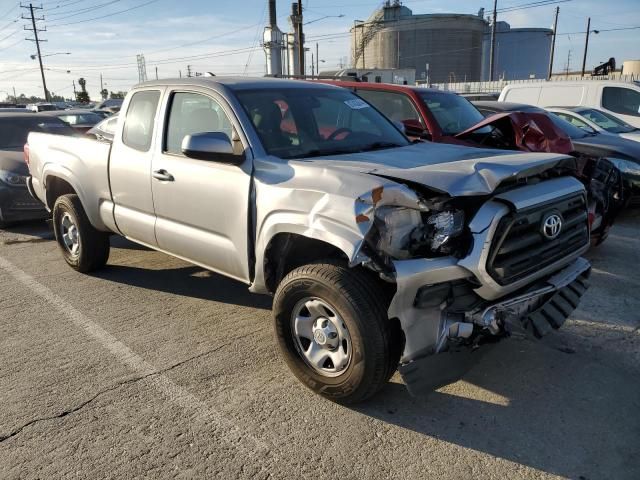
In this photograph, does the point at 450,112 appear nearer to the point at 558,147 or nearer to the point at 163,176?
the point at 558,147

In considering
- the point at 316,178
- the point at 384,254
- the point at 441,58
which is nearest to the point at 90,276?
the point at 316,178

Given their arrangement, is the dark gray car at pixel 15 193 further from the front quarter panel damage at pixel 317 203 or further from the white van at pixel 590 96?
the white van at pixel 590 96

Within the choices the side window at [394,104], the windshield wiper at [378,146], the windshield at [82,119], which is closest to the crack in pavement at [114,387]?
the windshield wiper at [378,146]

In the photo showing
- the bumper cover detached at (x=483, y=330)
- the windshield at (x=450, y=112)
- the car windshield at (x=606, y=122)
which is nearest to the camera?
the bumper cover detached at (x=483, y=330)

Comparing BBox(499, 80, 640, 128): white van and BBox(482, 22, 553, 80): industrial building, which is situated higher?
BBox(482, 22, 553, 80): industrial building

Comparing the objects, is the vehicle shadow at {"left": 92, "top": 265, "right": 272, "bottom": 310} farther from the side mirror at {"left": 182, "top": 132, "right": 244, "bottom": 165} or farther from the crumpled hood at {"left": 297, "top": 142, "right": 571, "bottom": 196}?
the crumpled hood at {"left": 297, "top": 142, "right": 571, "bottom": 196}

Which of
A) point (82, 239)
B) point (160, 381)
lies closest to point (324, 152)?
point (160, 381)

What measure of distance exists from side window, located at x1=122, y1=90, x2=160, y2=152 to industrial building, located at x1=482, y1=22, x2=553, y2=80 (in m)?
91.1

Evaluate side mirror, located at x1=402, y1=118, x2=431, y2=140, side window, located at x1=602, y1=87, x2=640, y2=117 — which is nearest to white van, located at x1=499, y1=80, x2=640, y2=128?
side window, located at x1=602, y1=87, x2=640, y2=117

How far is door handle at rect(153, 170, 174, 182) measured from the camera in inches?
160

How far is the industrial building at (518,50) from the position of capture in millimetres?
87812

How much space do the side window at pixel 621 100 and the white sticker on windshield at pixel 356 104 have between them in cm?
949

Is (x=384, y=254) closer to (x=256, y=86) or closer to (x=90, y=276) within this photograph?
(x=256, y=86)

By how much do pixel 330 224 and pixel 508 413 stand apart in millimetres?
1507
